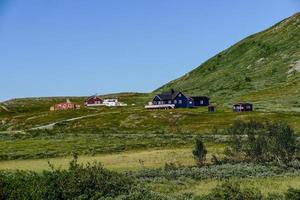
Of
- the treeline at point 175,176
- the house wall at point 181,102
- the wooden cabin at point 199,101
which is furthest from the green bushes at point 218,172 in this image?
the wooden cabin at point 199,101

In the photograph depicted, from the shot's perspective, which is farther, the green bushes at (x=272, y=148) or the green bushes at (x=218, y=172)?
the green bushes at (x=272, y=148)

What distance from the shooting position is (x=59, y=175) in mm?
30797

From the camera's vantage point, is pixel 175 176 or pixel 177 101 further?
pixel 177 101

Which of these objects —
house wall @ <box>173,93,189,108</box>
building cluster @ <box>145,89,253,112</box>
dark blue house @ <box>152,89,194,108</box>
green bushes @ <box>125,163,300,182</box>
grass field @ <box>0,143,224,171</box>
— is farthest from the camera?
house wall @ <box>173,93,189,108</box>

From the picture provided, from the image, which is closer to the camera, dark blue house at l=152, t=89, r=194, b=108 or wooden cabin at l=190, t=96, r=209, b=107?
dark blue house at l=152, t=89, r=194, b=108

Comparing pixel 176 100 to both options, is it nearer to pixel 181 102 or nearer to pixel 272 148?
pixel 181 102

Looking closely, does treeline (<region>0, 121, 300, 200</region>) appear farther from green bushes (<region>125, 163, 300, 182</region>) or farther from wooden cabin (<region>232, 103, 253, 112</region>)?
wooden cabin (<region>232, 103, 253, 112</region>)

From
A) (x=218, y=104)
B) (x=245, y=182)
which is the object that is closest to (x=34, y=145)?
(x=245, y=182)

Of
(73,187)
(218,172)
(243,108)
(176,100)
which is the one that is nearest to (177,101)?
(176,100)

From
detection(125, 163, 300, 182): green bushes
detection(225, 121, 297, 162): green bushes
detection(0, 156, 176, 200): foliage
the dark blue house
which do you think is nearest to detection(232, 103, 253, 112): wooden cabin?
the dark blue house

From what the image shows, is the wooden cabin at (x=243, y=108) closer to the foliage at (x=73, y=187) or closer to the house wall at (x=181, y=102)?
the house wall at (x=181, y=102)

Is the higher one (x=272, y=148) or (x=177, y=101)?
(x=177, y=101)

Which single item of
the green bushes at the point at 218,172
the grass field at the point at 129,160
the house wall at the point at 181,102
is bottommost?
the grass field at the point at 129,160

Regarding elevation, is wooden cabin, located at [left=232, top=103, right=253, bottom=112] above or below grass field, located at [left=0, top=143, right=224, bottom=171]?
above
